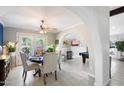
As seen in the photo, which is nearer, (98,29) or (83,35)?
(98,29)

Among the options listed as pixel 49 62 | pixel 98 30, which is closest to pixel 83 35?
pixel 49 62

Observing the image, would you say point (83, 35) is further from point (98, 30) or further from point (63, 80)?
point (98, 30)

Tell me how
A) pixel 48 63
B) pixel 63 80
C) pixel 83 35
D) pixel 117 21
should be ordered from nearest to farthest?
pixel 48 63, pixel 63 80, pixel 83 35, pixel 117 21

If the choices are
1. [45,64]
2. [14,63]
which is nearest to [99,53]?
[45,64]

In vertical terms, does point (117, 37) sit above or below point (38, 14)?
below

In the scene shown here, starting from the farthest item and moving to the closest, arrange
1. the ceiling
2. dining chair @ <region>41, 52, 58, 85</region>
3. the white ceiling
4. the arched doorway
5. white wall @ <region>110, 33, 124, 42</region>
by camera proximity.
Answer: white wall @ <region>110, 33, 124, 42</region> → the white ceiling → dining chair @ <region>41, 52, 58, 85</region> → the ceiling → the arched doorway

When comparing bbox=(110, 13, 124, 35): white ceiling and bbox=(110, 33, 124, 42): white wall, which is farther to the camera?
bbox=(110, 33, 124, 42): white wall

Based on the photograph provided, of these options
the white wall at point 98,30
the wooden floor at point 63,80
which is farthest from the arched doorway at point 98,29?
the wooden floor at point 63,80

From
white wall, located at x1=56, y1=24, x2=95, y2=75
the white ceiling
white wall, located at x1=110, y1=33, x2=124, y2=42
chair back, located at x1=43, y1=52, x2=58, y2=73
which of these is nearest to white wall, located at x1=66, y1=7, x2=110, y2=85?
white wall, located at x1=56, y1=24, x2=95, y2=75

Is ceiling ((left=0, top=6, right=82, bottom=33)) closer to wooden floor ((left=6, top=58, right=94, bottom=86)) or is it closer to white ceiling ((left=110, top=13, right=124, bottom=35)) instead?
white ceiling ((left=110, top=13, right=124, bottom=35))

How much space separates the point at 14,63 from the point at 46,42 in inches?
107
